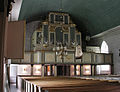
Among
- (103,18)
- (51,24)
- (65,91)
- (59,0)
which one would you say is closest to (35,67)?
(51,24)

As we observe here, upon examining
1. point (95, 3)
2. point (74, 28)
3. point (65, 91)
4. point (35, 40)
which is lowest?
point (65, 91)

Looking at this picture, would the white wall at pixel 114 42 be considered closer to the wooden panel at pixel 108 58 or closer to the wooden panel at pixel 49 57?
the wooden panel at pixel 108 58

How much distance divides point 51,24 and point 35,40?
228 centimetres

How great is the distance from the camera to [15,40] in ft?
8.87

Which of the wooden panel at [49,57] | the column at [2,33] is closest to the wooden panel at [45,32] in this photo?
the wooden panel at [49,57]

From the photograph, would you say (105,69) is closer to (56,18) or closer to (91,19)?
(91,19)

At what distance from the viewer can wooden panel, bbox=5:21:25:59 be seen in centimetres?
263

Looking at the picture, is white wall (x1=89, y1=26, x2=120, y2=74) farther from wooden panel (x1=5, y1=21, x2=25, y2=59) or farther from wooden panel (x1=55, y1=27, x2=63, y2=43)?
wooden panel (x1=5, y1=21, x2=25, y2=59)

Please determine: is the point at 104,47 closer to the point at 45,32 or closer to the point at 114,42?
the point at 114,42

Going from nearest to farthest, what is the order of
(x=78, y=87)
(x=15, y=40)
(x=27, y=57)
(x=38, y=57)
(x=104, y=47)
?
(x=15, y=40), (x=78, y=87), (x=38, y=57), (x=27, y=57), (x=104, y=47)

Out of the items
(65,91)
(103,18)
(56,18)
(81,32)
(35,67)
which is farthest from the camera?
(81,32)

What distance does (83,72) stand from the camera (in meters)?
18.5

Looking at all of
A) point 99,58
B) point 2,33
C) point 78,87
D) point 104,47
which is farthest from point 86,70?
point 2,33

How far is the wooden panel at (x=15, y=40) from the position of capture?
2.63 meters
